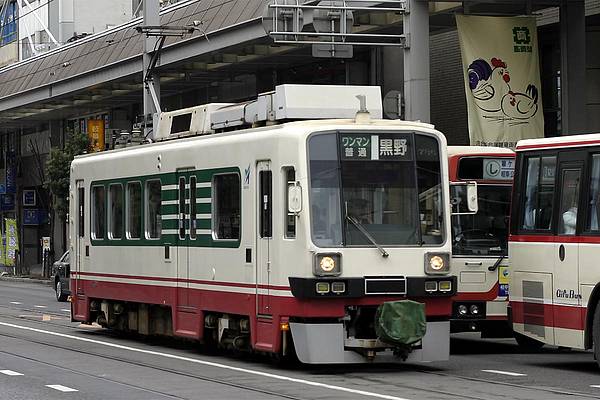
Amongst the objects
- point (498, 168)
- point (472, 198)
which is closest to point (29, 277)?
point (498, 168)

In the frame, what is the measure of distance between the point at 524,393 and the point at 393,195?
10.8ft

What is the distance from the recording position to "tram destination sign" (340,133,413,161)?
16.4 m

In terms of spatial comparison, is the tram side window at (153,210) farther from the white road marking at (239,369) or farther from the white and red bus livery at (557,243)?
the white and red bus livery at (557,243)

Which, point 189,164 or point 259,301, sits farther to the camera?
point 189,164

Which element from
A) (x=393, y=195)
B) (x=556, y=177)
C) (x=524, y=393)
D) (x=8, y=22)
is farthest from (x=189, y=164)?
(x=8, y=22)

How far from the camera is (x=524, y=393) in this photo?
14.1m

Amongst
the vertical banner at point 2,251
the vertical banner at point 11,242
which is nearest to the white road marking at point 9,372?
the vertical banner at point 11,242

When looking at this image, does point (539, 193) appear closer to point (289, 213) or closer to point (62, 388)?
point (289, 213)

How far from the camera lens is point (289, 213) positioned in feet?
53.4

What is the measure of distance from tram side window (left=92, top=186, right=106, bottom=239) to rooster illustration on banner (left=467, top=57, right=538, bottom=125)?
26.7ft

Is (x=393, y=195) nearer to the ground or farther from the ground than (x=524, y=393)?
farther from the ground

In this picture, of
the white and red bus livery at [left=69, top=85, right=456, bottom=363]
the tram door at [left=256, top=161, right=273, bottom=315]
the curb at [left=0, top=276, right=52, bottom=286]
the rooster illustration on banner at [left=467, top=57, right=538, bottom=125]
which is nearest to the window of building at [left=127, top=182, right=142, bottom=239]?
the white and red bus livery at [left=69, top=85, right=456, bottom=363]

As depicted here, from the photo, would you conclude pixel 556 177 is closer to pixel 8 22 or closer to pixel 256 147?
pixel 256 147

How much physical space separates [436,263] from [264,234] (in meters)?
2.13
